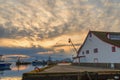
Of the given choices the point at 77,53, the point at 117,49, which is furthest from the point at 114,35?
the point at 77,53

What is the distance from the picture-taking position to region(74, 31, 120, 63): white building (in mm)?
55312

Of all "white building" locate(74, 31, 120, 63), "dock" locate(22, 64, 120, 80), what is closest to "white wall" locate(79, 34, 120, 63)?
"white building" locate(74, 31, 120, 63)

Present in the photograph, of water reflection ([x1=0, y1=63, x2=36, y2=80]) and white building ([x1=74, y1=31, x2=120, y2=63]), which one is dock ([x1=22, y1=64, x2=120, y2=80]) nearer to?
white building ([x1=74, y1=31, x2=120, y2=63])

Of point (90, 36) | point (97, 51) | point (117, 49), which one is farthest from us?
point (90, 36)

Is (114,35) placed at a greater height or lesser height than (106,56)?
greater

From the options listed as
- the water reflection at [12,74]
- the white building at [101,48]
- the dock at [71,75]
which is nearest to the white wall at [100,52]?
the white building at [101,48]

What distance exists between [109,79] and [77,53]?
49297 millimetres

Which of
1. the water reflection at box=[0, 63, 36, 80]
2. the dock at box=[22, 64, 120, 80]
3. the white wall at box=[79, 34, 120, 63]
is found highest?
the white wall at box=[79, 34, 120, 63]

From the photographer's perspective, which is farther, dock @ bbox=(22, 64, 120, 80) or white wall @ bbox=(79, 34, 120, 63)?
white wall @ bbox=(79, 34, 120, 63)

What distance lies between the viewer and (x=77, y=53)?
75688 millimetres

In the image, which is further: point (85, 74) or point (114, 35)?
point (114, 35)

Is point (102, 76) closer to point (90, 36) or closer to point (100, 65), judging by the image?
point (100, 65)

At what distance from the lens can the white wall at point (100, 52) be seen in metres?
54.7

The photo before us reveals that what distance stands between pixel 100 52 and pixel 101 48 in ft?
3.26
